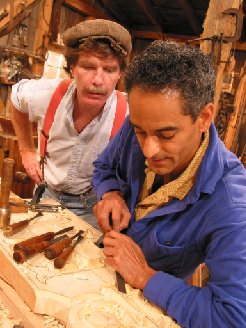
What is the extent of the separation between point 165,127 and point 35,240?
2.99 ft

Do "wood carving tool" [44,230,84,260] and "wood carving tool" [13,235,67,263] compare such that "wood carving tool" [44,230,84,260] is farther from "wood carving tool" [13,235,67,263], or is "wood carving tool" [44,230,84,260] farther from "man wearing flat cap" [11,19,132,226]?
"man wearing flat cap" [11,19,132,226]

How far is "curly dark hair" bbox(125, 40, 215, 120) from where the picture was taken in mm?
→ 1479

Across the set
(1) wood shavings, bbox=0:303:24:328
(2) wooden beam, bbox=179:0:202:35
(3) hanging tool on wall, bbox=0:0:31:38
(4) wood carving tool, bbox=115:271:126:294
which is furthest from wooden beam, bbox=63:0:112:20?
(1) wood shavings, bbox=0:303:24:328

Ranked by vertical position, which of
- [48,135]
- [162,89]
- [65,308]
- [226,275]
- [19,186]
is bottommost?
[19,186]

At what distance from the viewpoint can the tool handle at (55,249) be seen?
5.93 ft

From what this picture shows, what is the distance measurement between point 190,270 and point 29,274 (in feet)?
3.05

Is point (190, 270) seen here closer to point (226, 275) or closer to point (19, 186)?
point (226, 275)

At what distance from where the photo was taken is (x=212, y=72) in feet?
5.21

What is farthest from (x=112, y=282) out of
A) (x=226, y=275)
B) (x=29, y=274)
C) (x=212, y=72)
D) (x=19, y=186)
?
(x=19, y=186)

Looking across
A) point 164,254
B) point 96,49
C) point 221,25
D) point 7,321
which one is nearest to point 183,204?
point 164,254

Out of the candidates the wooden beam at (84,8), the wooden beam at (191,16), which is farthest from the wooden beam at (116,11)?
the wooden beam at (191,16)

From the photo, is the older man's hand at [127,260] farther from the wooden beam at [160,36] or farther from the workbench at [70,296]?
the wooden beam at [160,36]

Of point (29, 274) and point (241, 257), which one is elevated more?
point (241, 257)

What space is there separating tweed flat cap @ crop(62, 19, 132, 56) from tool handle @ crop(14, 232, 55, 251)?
58.4 inches
